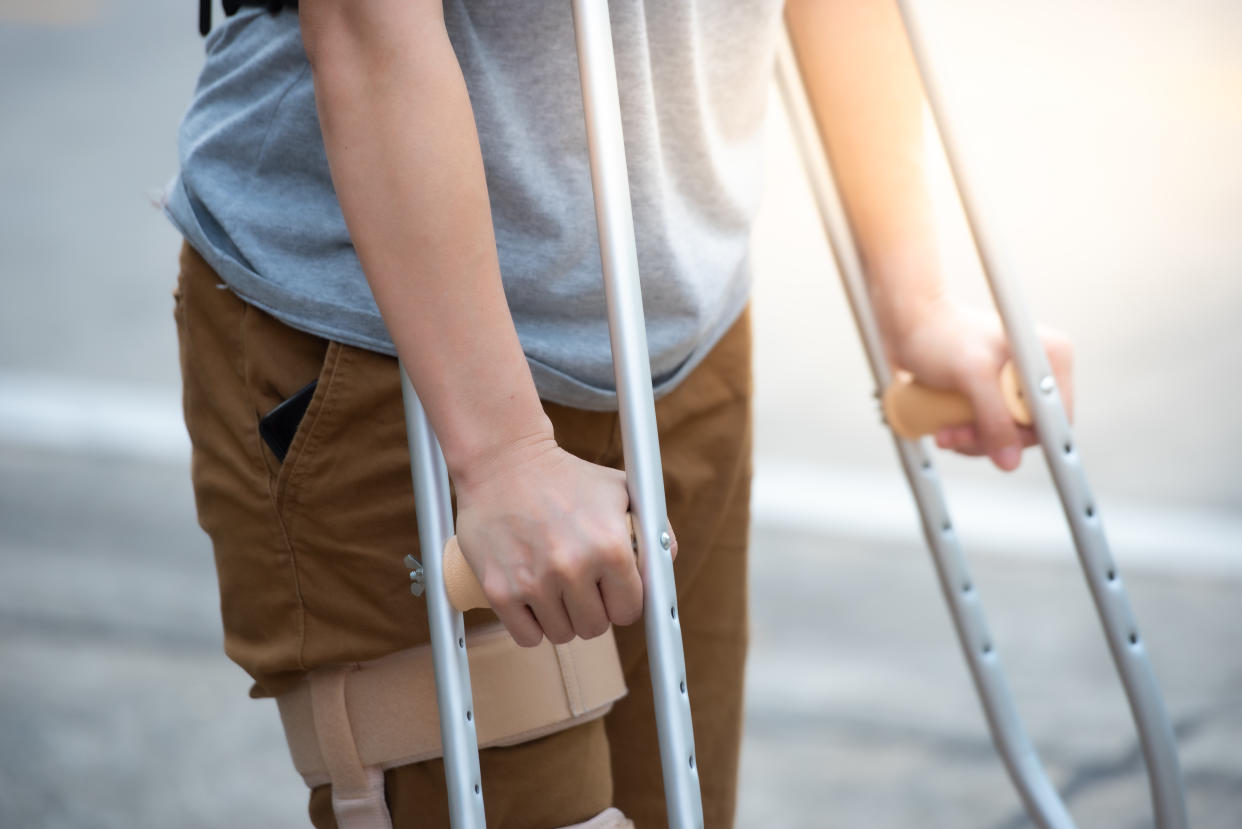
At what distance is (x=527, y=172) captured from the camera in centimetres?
89

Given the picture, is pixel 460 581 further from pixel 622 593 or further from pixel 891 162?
pixel 891 162

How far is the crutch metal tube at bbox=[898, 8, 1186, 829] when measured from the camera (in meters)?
0.99

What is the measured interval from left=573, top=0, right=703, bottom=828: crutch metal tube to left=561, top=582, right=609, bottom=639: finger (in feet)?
0.11

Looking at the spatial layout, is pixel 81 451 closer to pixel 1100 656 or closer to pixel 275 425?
pixel 1100 656

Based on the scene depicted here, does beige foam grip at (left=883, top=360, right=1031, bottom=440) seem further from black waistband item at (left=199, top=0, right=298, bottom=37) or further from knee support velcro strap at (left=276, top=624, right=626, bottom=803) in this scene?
black waistband item at (left=199, top=0, right=298, bottom=37)

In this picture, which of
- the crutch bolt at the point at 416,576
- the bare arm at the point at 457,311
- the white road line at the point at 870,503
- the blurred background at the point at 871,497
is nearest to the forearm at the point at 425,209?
the bare arm at the point at 457,311

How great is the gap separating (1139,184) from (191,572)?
3.45 metres

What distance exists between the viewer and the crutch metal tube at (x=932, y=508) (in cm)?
115

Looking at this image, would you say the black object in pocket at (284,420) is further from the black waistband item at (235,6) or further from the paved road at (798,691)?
the paved road at (798,691)

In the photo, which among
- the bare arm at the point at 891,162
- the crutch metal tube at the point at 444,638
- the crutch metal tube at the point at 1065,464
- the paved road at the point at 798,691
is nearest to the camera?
the crutch metal tube at the point at 444,638

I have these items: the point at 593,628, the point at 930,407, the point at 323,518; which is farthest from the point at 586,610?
the point at 930,407

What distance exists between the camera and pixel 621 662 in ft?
3.53

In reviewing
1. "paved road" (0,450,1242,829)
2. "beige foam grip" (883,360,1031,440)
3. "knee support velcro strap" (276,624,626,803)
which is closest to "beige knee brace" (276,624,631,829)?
"knee support velcro strap" (276,624,626,803)

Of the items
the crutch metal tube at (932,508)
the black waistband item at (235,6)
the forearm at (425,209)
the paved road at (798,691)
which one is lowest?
the paved road at (798,691)
